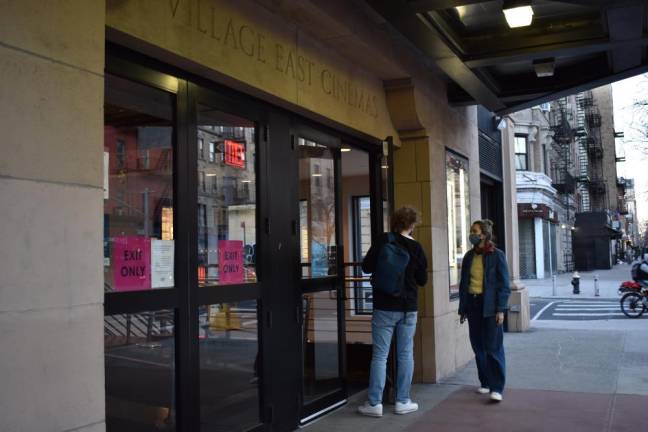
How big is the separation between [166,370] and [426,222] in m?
4.47

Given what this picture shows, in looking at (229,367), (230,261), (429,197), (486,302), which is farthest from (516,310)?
(230,261)

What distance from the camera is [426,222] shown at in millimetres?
8547

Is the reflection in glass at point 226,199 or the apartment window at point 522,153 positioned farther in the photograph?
the apartment window at point 522,153

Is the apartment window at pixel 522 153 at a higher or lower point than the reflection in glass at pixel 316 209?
higher

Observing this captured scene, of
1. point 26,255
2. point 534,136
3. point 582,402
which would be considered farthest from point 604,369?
point 534,136

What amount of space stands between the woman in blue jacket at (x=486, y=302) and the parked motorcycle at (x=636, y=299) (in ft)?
36.1

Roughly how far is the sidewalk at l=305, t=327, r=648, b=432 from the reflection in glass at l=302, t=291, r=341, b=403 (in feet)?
1.22

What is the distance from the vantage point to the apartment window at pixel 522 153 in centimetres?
3647

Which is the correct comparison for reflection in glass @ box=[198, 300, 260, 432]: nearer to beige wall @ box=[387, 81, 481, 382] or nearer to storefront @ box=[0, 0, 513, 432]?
storefront @ box=[0, 0, 513, 432]

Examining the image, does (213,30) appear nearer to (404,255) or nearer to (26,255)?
(26,255)

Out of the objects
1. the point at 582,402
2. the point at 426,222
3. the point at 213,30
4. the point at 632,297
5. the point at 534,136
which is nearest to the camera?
the point at 213,30

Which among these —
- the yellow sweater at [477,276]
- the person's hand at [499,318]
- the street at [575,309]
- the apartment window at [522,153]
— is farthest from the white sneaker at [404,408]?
the apartment window at [522,153]

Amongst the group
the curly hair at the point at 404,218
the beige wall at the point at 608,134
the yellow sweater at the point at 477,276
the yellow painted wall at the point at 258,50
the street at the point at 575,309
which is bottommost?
the street at the point at 575,309

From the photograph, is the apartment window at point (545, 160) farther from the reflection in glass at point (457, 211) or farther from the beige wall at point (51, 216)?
the beige wall at point (51, 216)
